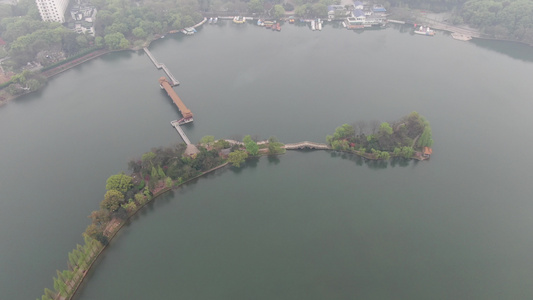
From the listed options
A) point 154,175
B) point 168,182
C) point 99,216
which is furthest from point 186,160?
point 99,216

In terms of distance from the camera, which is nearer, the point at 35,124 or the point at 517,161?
the point at 517,161

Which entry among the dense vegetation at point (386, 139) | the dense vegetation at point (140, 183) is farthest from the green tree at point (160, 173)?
the dense vegetation at point (386, 139)

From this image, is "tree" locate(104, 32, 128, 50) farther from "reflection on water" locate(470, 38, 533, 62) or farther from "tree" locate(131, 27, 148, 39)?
"reflection on water" locate(470, 38, 533, 62)

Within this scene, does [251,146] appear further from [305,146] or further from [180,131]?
[180,131]

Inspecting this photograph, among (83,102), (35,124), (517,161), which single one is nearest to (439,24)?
(517,161)

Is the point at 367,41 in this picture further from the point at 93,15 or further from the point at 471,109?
the point at 93,15

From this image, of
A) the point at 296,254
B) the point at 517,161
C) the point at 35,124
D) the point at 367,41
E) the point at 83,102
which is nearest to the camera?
the point at 296,254

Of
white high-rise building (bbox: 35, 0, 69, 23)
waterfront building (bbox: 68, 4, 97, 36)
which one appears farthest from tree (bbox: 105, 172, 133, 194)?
white high-rise building (bbox: 35, 0, 69, 23)
